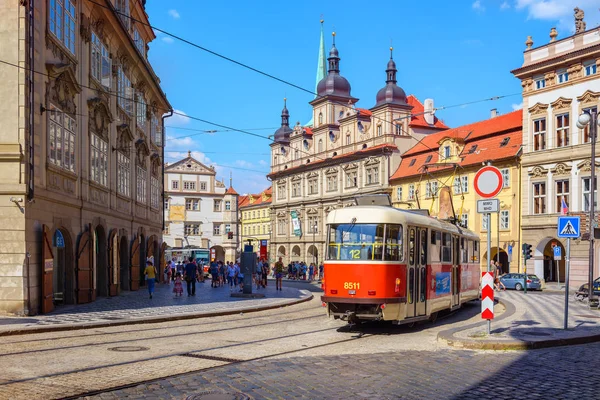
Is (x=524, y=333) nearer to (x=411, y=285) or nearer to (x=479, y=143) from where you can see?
(x=411, y=285)

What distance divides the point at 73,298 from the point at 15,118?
6724 mm

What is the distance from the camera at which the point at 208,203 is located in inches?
3713

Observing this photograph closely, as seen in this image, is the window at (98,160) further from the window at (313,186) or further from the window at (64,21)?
the window at (313,186)

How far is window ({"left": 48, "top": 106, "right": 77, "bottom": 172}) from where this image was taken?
66.6 ft

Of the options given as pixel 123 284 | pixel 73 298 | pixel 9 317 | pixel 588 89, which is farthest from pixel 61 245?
pixel 588 89

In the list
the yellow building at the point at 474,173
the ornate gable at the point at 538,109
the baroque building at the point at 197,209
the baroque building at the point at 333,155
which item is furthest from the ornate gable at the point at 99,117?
the baroque building at the point at 197,209

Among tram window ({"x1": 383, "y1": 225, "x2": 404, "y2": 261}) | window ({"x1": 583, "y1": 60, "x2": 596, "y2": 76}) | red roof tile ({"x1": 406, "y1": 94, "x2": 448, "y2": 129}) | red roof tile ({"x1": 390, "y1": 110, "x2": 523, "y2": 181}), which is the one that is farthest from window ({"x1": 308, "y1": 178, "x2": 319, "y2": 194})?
tram window ({"x1": 383, "y1": 225, "x2": 404, "y2": 261})

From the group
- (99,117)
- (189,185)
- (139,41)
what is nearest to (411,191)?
(189,185)

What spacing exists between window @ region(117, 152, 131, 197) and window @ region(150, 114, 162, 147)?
7.85 m

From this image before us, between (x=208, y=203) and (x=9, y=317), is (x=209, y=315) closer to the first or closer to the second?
(x=9, y=317)

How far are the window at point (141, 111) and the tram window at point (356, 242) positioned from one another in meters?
20.2

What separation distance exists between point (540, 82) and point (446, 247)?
35580 mm

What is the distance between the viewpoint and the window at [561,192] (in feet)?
159

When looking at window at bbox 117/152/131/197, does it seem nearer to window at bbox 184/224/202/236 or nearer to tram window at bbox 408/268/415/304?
tram window at bbox 408/268/415/304
